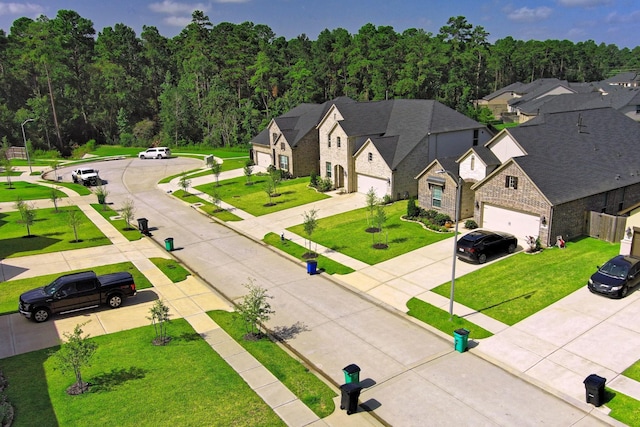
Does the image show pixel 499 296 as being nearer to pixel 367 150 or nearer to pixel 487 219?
pixel 487 219

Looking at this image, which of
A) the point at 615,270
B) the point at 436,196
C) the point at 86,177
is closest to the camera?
the point at 615,270

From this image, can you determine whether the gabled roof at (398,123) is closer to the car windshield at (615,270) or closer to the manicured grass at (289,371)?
the car windshield at (615,270)

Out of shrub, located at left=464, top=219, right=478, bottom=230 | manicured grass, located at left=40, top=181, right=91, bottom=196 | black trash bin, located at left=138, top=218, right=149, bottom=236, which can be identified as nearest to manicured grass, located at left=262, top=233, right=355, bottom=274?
black trash bin, located at left=138, top=218, right=149, bottom=236

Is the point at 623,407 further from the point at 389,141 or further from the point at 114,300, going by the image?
the point at 389,141

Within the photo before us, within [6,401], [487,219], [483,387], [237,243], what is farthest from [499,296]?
[6,401]

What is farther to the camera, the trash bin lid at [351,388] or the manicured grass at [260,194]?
the manicured grass at [260,194]

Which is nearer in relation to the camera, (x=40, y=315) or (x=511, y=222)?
(x=40, y=315)

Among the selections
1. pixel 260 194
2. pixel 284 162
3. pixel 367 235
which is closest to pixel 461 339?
pixel 367 235

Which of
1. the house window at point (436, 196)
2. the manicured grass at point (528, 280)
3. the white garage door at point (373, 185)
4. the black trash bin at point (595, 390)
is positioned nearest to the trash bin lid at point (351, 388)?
the black trash bin at point (595, 390)
